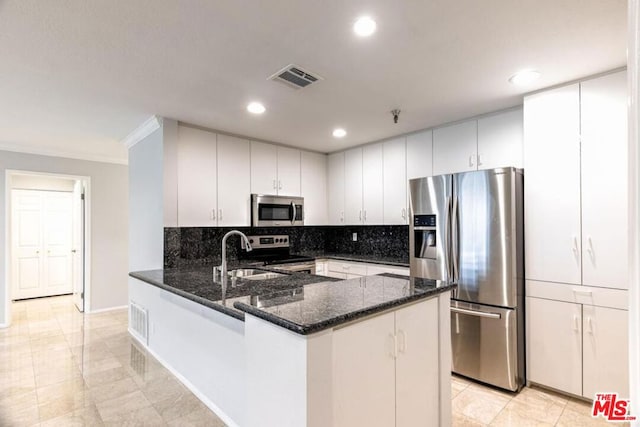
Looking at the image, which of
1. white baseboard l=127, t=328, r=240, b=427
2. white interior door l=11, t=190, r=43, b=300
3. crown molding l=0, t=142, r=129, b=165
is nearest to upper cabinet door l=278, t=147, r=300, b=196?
white baseboard l=127, t=328, r=240, b=427

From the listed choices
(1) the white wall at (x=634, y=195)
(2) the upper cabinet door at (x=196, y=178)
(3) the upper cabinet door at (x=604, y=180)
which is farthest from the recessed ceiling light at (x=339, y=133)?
(1) the white wall at (x=634, y=195)

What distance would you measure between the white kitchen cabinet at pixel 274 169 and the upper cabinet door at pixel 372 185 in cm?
93

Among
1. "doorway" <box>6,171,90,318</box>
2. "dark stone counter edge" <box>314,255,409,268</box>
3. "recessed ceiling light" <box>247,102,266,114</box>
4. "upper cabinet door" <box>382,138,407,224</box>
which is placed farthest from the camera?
"doorway" <box>6,171,90,318</box>

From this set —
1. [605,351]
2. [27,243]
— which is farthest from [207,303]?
[27,243]

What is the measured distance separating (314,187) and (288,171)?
1.68ft

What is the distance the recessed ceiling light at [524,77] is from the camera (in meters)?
2.31

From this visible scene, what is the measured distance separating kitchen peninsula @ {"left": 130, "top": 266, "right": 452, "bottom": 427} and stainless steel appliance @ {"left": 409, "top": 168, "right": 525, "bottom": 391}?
1.10 m

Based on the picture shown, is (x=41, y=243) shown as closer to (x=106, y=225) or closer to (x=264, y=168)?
(x=106, y=225)

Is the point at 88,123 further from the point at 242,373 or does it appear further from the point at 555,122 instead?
the point at 555,122

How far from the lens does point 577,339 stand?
2.42 meters

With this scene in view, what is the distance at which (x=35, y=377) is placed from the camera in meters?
2.84

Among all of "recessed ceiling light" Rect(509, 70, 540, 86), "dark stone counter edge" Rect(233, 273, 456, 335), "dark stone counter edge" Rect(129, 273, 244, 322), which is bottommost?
"dark stone counter edge" Rect(129, 273, 244, 322)

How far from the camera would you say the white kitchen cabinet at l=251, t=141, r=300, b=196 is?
408 centimetres

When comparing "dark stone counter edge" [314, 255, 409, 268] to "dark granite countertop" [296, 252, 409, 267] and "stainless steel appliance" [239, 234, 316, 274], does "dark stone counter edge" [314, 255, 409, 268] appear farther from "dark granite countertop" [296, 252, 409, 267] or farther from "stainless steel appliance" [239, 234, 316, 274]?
"stainless steel appliance" [239, 234, 316, 274]
